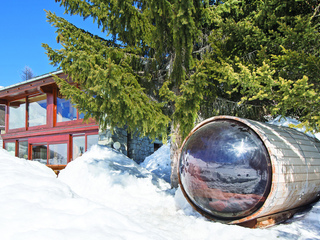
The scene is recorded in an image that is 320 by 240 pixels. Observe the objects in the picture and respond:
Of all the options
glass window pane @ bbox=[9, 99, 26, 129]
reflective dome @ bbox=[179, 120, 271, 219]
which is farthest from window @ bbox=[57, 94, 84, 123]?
reflective dome @ bbox=[179, 120, 271, 219]

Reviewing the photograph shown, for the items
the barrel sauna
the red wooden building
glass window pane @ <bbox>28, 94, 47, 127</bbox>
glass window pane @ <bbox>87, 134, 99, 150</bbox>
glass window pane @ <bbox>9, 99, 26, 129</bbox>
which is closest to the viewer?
the barrel sauna

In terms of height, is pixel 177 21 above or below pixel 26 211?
above

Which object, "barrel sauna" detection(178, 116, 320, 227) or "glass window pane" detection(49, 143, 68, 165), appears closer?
"barrel sauna" detection(178, 116, 320, 227)

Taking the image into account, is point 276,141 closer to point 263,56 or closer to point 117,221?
point 263,56

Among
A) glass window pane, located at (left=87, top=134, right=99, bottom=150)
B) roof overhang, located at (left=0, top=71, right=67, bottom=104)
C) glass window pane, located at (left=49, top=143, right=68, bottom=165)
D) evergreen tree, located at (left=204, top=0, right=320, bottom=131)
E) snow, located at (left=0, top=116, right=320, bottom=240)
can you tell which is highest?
roof overhang, located at (left=0, top=71, right=67, bottom=104)

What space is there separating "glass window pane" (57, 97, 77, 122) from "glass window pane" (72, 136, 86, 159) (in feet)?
3.72

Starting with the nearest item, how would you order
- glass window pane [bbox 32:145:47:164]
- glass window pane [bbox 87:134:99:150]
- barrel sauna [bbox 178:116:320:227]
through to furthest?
barrel sauna [bbox 178:116:320:227]
glass window pane [bbox 87:134:99:150]
glass window pane [bbox 32:145:47:164]

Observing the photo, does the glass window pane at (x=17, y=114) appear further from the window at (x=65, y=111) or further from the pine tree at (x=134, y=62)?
the pine tree at (x=134, y=62)

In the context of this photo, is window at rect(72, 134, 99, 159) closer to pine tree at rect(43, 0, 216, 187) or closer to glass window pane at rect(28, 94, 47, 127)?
glass window pane at rect(28, 94, 47, 127)

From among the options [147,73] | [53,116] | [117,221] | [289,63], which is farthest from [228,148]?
[53,116]

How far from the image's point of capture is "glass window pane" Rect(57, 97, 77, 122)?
Result: 12.2 m

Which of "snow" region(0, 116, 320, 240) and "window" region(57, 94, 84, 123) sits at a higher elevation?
"window" region(57, 94, 84, 123)

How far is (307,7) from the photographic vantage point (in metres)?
5.41

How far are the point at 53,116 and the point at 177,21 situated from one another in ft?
34.2
